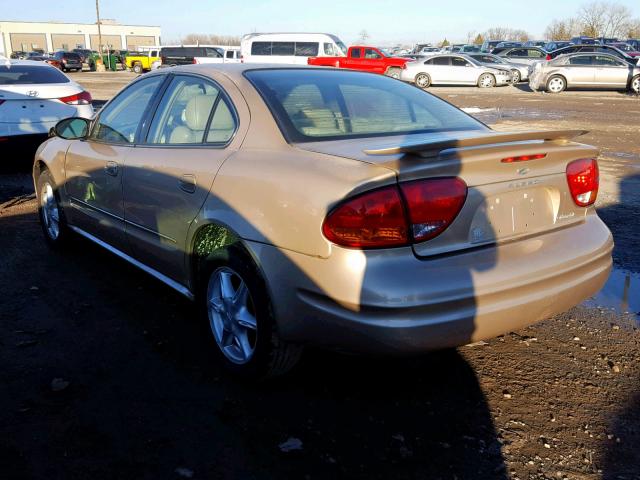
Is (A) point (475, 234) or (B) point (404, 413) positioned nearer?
(A) point (475, 234)

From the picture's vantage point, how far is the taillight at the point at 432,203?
245 centimetres

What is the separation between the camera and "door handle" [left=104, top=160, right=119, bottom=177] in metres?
3.94

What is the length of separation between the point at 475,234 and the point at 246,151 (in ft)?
3.98

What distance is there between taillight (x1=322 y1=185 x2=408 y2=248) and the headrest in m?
1.36

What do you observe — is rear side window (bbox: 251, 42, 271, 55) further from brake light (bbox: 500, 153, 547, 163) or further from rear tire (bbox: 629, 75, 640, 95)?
brake light (bbox: 500, 153, 547, 163)

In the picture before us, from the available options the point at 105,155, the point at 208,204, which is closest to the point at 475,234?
the point at 208,204

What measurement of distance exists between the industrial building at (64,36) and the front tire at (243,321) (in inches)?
4214

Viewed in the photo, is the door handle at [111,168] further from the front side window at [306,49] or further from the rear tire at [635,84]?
the front side window at [306,49]

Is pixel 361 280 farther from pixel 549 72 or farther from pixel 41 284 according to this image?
pixel 549 72

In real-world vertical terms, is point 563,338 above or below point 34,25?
below

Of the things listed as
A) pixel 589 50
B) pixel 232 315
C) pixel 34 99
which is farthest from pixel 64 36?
pixel 232 315

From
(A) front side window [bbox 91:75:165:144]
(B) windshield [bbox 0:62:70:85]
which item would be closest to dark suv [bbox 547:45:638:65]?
(B) windshield [bbox 0:62:70:85]

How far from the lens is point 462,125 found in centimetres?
354

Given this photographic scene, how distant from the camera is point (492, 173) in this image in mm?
2611
